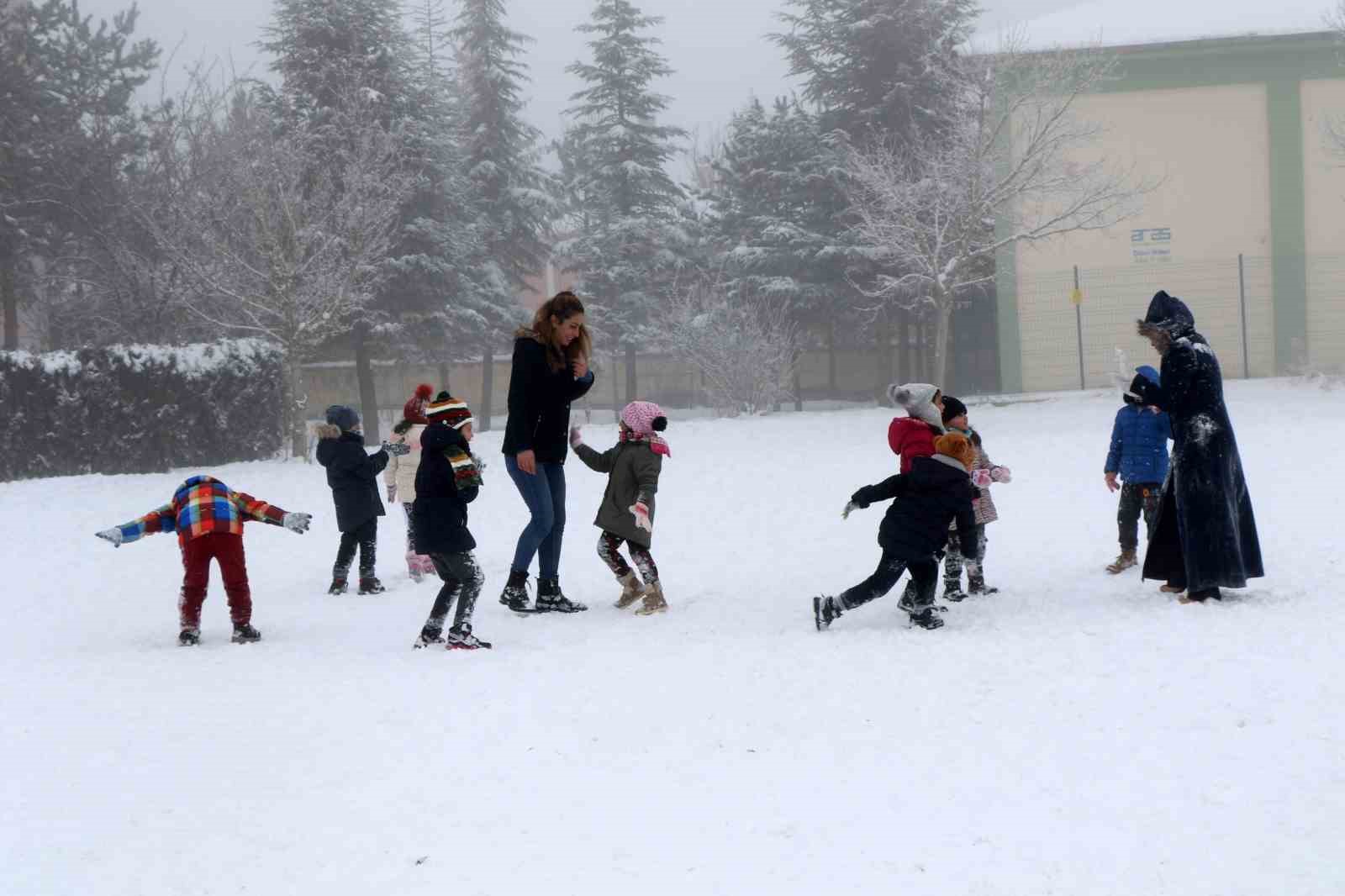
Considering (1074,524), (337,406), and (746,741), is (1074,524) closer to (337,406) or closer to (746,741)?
(337,406)

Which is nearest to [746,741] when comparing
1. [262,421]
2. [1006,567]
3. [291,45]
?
[1006,567]

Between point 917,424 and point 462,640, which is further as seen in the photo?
point 917,424

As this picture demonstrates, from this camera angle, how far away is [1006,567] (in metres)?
10.2

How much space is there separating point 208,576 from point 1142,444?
6.45 m

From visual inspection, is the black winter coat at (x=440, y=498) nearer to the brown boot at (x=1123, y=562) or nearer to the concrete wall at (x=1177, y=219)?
the brown boot at (x=1123, y=562)

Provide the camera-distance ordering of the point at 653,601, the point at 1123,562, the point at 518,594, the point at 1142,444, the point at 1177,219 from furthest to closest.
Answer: the point at 1177,219 < the point at 1123,562 < the point at 1142,444 < the point at 653,601 < the point at 518,594

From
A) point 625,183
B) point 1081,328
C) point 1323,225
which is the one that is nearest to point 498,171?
point 625,183

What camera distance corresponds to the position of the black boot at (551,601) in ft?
28.6

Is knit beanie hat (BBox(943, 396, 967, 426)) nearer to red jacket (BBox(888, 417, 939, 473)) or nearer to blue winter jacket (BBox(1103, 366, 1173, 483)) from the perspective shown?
red jacket (BBox(888, 417, 939, 473))

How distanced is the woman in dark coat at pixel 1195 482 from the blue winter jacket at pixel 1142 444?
1115 millimetres

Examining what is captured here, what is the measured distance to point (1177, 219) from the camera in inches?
1246

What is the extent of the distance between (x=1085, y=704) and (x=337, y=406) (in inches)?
258

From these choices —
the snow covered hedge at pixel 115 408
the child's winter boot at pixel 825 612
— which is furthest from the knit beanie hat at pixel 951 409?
the snow covered hedge at pixel 115 408

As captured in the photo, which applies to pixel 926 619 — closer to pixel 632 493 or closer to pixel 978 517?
pixel 978 517
